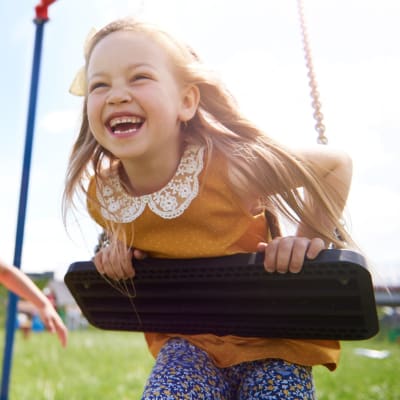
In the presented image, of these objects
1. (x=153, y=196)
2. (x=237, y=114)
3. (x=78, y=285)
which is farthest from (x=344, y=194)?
(x=78, y=285)

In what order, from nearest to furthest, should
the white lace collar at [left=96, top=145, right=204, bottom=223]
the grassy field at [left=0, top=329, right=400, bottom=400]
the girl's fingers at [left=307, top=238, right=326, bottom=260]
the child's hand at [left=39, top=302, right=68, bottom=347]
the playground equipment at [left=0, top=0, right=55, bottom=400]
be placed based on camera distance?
1. the girl's fingers at [left=307, top=238, right=326, bottom=260]
2. the white lace collar at [left=96, top=145, right=204, bottom=223]
3. the child's hand at [left=39, top=302, right=68, bottom=347]
4. the playground equipment at [left=0, top=0, right=55, bottom=400]
5. the grassy field at [left=0, top=329, right=400, bottom=400]

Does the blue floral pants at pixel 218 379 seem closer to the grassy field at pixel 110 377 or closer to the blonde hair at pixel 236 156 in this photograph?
the blonde hair at pixel 236 156

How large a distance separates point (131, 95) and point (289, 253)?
1.95 ft

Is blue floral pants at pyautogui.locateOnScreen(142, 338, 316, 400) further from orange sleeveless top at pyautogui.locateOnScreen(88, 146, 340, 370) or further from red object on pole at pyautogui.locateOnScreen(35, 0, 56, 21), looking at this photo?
red object on pole at pyautogui.locateOnScreen(35, 0, 56, 21)

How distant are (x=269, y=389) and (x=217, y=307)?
25cm

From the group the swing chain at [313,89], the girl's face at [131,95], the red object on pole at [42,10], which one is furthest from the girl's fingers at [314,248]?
the red object on pole at [42,10]

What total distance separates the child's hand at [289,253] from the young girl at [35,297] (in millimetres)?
965

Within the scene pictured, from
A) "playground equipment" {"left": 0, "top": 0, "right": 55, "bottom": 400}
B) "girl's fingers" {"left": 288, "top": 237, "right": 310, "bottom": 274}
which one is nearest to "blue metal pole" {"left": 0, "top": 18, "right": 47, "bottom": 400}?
"playground equipment" {"left": 0, "top": 0, "right": 55, "bottom": 400}

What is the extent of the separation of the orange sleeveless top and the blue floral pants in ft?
0.14

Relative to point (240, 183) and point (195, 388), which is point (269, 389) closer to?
point (195, 388)

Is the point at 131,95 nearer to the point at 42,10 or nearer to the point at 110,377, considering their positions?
the point at 42,10

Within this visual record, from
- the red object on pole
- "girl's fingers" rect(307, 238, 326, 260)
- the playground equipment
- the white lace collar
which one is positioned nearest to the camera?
"girl's fingers" rect(307, 238, 326, 260)

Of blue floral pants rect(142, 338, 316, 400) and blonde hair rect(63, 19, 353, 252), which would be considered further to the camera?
blonde hair rect(63, 19, 353, 252)

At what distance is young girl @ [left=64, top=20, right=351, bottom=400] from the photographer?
154 centimetres
